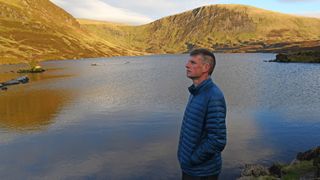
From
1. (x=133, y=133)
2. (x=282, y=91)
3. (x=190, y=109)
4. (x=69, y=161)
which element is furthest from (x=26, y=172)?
(x=282, y=91)

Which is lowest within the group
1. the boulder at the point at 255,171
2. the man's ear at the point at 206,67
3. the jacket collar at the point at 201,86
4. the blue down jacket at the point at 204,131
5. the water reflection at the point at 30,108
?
the water reflection at the point at 30,108

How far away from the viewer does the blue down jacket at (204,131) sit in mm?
9164

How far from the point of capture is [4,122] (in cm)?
4628

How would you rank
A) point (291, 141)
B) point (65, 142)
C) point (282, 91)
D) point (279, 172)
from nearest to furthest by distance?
point (279, 172) < point (291, 141) < point (65, 142) < point (282, 91)

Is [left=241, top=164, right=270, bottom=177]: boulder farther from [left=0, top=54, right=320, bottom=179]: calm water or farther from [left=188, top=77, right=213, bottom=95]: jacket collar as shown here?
[left=188, top=77, right=213, bottom=95]: jacket collar

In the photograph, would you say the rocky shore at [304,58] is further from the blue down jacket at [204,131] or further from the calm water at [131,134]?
the blue down jacket at [204,131]

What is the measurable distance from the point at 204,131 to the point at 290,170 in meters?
15.0

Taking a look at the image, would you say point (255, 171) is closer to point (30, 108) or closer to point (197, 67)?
point (197, 67)

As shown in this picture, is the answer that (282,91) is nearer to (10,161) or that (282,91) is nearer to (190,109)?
(10,161)

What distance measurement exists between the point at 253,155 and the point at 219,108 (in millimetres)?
20317

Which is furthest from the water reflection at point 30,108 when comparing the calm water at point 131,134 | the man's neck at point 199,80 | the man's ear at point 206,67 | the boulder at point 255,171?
the man's ear at point 206,67

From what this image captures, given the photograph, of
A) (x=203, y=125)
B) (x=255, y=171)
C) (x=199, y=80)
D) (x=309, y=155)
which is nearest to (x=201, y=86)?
(x=199, y=80)

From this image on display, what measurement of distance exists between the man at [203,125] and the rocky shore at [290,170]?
12.4 m

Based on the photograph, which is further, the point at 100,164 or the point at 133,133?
the point at 133,133
